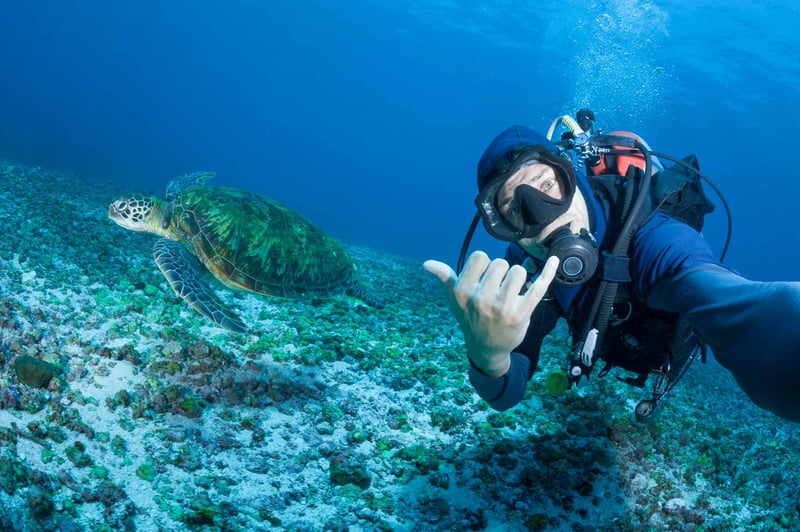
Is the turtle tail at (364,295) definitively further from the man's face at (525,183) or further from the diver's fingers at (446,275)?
the diver's fingers at (446,275)

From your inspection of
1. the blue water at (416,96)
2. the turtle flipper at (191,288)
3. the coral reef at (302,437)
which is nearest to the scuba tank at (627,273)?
the coral reef at (302,437)

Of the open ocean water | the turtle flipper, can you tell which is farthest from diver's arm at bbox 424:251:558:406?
the turtle flipper

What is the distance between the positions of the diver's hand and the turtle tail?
4.50m

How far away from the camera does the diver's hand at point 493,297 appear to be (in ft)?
5.11

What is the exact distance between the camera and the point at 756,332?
1284 mm

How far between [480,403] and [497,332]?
9.52ft

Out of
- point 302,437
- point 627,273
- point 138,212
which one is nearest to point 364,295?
point 302,437

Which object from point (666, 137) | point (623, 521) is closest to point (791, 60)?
point (666, 137)

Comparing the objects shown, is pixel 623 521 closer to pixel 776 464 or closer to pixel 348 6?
pixel 776 464

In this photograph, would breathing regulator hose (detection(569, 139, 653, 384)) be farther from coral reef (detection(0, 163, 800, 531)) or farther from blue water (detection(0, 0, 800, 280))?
blue water (detection(0, 0, 800, 280))

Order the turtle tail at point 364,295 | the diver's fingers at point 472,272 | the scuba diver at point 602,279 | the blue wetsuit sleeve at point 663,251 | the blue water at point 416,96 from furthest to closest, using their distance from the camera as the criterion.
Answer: the blue water at point 416,96
the turtle tail at point 364,295
the blue wetsuit sleeve at point 663,251
the diver's fingers at point 472,272
the scuba diver at point 602,279

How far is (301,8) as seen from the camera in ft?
202

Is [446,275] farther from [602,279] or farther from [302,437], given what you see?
[302,437]

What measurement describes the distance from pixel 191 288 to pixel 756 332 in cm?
448
